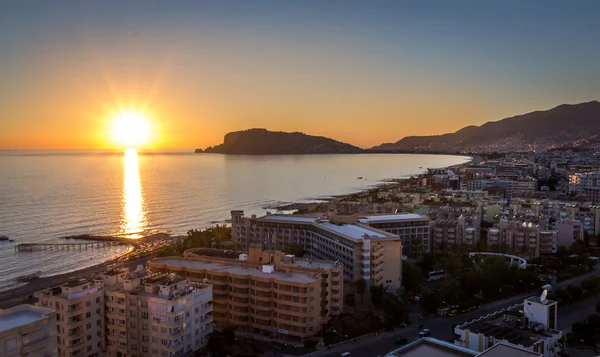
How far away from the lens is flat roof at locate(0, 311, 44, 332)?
9.45 m

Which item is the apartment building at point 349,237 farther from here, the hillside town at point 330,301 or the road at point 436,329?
the road at point 436,329

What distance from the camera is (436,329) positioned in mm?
15922

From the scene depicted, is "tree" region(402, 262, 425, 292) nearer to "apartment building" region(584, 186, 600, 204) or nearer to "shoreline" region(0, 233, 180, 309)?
"shoreline" region(0, 233, 180, 309)

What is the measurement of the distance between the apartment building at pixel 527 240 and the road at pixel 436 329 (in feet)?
21.4

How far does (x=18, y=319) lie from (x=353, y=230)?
14.5 meters

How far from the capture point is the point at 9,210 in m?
44.9

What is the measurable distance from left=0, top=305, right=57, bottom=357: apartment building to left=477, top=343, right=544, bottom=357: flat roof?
8.03 meters

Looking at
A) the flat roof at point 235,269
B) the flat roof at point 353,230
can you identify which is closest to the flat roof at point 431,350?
the flat roof at point 235,269

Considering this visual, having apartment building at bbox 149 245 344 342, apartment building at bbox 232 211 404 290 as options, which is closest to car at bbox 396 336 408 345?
apartment building at bbox 149 245 344 342

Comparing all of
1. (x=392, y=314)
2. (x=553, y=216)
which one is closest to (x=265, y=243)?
(x=392, y=314)

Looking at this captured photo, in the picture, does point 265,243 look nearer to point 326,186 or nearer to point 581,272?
→ point 581,272

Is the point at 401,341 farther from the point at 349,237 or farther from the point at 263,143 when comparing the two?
the point at 263,143

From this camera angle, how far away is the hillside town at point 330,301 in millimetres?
12008

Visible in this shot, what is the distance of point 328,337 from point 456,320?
4.41 metres
